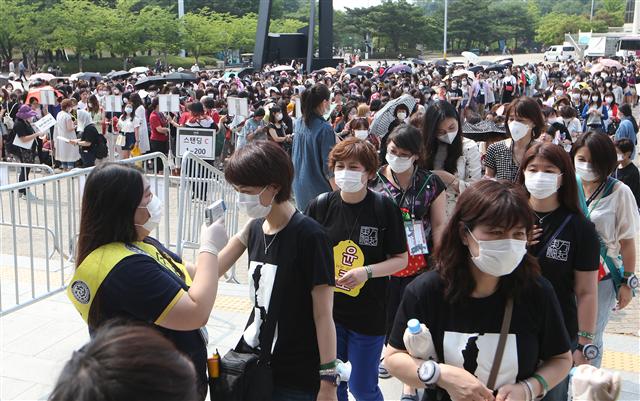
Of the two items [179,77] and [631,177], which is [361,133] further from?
[179,77]

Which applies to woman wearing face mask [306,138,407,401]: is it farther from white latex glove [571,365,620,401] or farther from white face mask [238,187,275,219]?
white latex glove [571,365,620,401]

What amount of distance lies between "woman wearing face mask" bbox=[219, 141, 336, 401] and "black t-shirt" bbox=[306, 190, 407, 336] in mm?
892

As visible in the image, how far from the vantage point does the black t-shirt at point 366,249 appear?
380cm

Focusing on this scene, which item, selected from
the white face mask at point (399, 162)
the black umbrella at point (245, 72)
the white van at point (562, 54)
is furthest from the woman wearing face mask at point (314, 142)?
the white van at point (562, 54)

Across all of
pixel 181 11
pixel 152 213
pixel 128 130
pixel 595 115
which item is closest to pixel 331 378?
pixel 152 213

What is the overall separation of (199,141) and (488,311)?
30.2ft

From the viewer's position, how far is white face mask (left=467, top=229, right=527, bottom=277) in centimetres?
239

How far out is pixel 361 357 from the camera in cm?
378

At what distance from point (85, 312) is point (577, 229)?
2.26m

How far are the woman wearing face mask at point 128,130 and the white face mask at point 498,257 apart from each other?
13482 millimetres

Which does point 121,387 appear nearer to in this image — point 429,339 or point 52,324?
point 429,339

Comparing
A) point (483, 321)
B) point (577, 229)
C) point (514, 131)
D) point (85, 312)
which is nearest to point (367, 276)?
point (577, 229)

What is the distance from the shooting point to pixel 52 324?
5.76 meters

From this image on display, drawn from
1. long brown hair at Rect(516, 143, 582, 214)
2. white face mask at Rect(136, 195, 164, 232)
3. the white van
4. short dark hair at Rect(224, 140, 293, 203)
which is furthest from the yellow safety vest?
the white van
